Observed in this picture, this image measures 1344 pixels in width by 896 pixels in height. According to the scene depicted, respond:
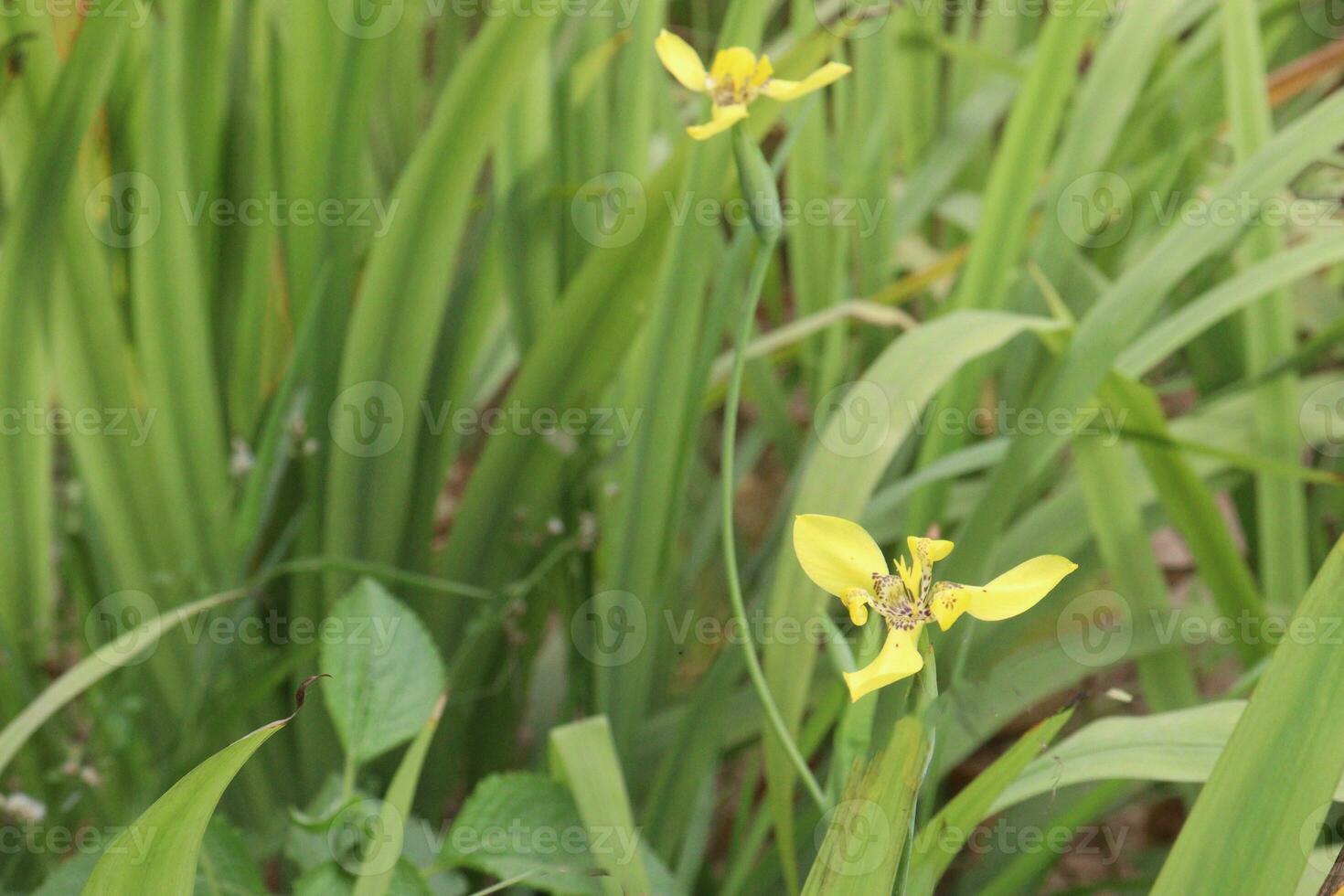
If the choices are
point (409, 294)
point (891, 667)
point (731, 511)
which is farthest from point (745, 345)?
point (409, 294)

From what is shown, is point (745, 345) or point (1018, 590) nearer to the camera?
point (1018, 590)

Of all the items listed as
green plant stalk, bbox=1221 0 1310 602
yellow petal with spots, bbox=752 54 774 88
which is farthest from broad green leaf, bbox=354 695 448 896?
green plant stalk, bbox=1221 0 1310 602

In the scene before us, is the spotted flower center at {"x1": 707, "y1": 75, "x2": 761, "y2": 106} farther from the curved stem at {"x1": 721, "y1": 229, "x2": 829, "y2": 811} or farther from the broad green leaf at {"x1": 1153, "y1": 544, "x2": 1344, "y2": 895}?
the broad green leaf at {"x1": 1153, "y1": 544, "x2": 1344, "y2": 895}

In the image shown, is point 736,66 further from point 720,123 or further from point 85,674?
point 85,674

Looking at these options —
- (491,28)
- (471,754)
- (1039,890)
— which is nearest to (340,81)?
(491,28)

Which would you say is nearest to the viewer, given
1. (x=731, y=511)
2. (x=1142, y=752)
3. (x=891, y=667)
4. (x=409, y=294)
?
(x=891, y=667)

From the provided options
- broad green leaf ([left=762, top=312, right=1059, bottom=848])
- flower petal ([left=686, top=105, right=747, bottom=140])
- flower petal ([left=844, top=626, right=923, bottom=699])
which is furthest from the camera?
broad green leaf ([left=762, top=312, right=1059, bottom=848])
